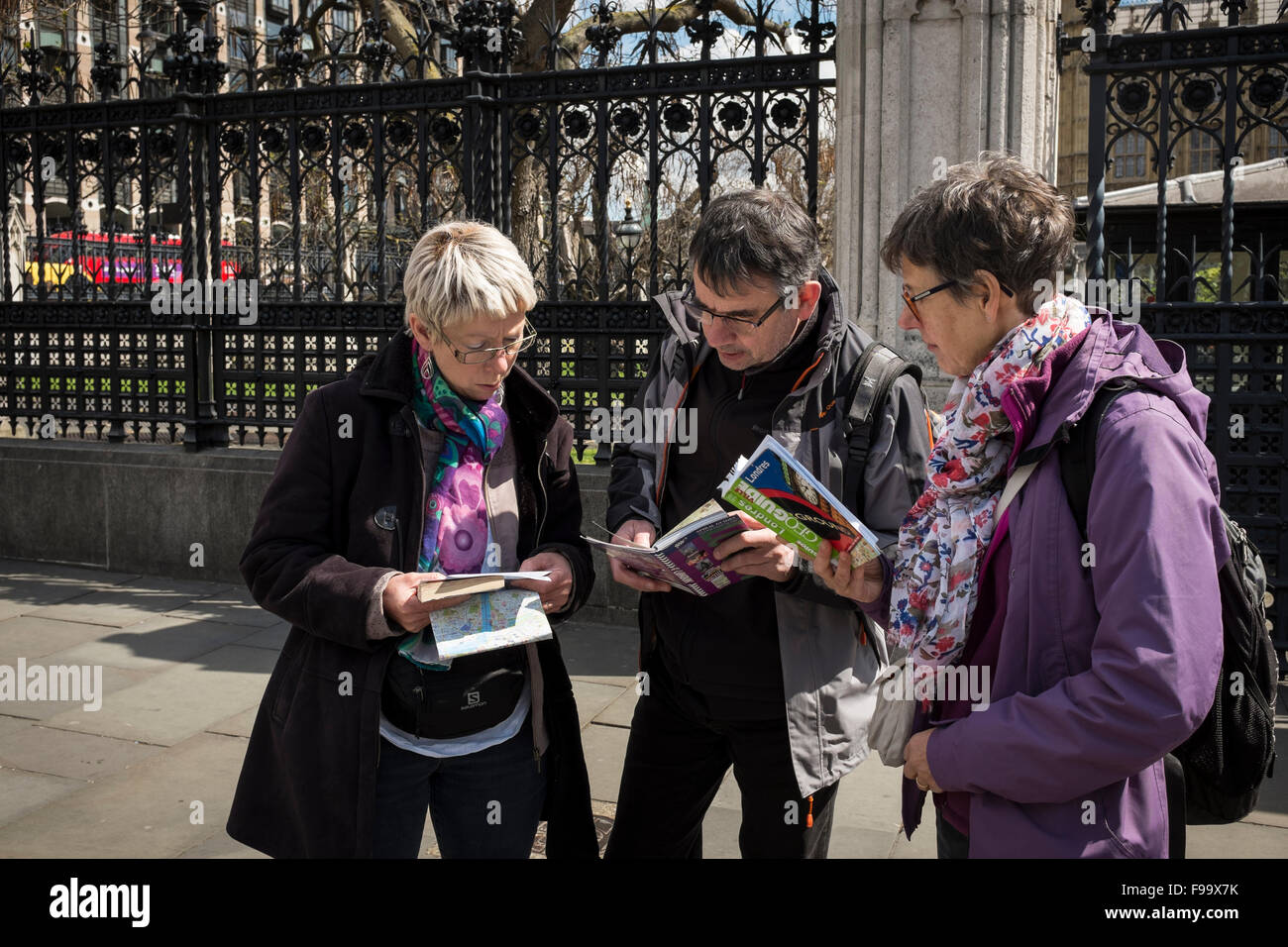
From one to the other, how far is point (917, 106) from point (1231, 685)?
442 cm

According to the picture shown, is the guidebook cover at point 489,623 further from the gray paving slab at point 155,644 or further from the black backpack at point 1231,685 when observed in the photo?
the gray paving slab at point 155,644

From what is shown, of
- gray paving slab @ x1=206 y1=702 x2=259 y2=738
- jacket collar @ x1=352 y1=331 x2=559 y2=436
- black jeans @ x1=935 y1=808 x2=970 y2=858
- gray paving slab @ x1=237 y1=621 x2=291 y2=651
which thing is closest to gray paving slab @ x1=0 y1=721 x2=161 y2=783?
gray paving slab @ x1=206 y1=702 x2=259 y2=738

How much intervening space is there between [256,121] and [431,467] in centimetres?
573

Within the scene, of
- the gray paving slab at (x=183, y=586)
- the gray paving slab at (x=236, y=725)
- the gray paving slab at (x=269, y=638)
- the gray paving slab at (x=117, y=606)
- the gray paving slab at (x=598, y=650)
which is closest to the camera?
the gray paving slab at (x=236, y=725)

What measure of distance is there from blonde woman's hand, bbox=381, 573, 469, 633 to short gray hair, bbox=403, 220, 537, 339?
554mm

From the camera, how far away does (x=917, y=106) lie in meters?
5.69

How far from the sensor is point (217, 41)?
7598 millimetres

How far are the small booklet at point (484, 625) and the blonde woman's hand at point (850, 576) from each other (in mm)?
596

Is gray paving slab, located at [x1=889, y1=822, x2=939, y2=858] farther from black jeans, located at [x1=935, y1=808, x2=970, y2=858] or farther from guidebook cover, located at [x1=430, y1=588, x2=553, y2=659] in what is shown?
guidebook cover, located at [x1=430, y1=588, x2=553, y2=659]

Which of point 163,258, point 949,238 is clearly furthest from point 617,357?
point 949,238

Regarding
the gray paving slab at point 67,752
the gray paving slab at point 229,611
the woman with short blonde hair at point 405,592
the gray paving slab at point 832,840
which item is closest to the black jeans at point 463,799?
the woman with short blonde hair at point 405,592

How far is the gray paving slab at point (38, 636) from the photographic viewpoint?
594 cm

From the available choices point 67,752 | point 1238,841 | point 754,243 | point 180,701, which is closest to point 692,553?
point 754,243

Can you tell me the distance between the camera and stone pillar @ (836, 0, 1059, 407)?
5527 mm
